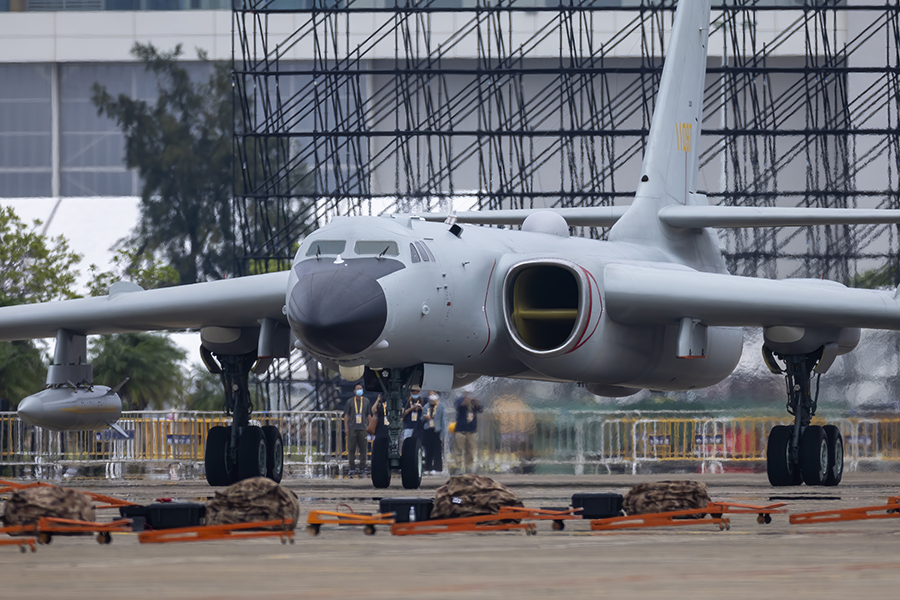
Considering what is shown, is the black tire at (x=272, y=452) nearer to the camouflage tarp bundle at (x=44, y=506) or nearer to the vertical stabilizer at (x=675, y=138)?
the vertical stabilizer at (x=675, y=138)

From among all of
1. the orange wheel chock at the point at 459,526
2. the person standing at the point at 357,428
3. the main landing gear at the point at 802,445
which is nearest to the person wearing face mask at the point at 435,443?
the person standing at the point at 357,428

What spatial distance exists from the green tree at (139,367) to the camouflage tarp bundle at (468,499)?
64.2ft

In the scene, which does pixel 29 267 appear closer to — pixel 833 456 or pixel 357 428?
pixel 357 428

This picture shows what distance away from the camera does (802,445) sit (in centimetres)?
1667

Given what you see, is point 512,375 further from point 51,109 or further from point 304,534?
point 51,109

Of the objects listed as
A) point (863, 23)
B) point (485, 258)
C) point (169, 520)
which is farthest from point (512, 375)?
point (863, 23)

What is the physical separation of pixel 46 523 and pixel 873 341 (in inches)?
610

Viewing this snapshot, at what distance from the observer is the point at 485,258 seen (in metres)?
14.6

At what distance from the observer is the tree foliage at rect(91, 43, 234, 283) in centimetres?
5125

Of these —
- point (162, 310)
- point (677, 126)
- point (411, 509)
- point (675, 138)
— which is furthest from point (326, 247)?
point (677, 126)

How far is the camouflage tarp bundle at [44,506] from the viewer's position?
8617 millimetres

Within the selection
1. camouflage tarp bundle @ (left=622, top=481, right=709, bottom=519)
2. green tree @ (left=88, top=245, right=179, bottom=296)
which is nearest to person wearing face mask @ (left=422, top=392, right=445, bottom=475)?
camouflage tarp bundle @ (left=622, top=481, right=709, bottom=519)

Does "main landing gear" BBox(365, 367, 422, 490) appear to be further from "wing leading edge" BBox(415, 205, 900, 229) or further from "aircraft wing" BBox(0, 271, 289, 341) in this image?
"wing leading edge" BBox(415, 205, 900, 229)

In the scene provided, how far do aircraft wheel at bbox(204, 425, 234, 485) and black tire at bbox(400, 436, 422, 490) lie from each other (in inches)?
144
